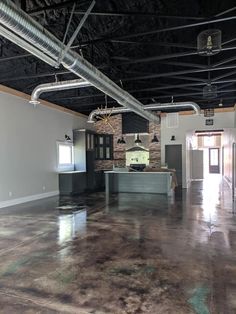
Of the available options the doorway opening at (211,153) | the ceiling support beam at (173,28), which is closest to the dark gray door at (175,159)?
the ceiling support beam at (173,28)

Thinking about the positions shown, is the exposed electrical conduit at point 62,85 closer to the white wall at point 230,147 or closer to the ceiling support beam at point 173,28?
the ceiling support beam at point 173,28

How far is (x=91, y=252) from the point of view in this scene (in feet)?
12.4

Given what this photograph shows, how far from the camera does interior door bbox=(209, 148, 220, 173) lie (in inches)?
792

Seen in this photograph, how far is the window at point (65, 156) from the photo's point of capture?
33.2ft

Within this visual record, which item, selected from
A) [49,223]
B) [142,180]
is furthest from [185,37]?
[142,180]

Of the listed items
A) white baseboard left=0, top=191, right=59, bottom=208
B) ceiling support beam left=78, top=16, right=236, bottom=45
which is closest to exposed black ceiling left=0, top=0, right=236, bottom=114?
ceiling support beam left=78, top=16, right=236, bottom=45

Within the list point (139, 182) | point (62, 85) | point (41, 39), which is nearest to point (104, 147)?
point (139, 182)

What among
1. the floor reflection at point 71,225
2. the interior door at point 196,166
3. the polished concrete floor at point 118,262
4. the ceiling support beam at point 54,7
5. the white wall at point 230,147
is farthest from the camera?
the interior door at point 196,166

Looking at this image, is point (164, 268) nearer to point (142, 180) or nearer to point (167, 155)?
point (142, 180)

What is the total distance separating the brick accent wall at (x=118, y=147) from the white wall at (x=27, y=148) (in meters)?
3.03

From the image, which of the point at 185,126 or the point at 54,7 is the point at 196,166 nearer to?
the point at 185,126

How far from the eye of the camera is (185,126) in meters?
11.6

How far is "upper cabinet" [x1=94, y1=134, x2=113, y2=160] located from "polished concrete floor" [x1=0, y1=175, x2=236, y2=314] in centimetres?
626

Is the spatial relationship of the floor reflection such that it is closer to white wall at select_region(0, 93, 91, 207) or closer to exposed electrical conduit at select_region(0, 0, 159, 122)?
white wall at select_region(0, 93, 91, 207)
